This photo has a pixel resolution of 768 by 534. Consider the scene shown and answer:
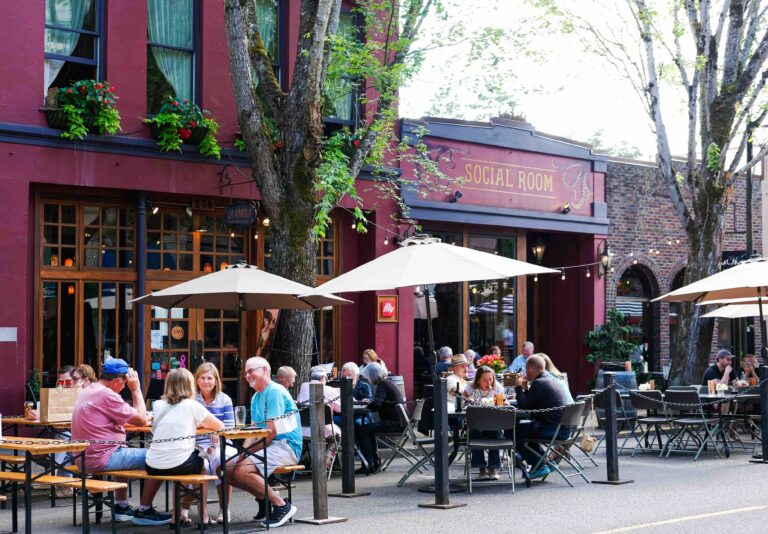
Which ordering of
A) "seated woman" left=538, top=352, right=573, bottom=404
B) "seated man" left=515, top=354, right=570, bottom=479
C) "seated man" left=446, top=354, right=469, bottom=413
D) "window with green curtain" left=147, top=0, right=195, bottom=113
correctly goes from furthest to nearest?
"window with green curtain" left=147, top=0, right=195, bottom=113
"seated man" left=446, top=354, right=469, bottom=413
"seated woman" left=538, top=352, right=573, bottom=404
"seated man" left=515, top=354, right=570, bottom=479

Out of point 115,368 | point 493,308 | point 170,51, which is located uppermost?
point 170,51

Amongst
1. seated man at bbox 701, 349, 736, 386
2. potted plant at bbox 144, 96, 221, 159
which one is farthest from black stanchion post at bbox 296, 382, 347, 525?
seated man at bbox 701, 349, 736, 386

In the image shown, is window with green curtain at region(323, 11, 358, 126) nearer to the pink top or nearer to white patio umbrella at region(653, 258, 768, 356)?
white patio umbrella at region(653, 258, 768, 356)

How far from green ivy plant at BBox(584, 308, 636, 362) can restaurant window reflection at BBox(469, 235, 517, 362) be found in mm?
1701

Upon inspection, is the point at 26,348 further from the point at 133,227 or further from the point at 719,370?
the point at 719,370

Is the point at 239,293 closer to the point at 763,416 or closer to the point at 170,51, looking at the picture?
the point at 170,51

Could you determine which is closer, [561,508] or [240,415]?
[561,508]

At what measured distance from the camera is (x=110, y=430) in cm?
1042

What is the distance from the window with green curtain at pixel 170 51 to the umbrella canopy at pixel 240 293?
457 cm

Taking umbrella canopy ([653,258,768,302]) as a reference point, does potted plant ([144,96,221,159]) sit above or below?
above

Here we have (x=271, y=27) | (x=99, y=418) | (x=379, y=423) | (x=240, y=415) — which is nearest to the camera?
(x=99, y=418)

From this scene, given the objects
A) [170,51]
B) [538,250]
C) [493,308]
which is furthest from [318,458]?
[538,250]

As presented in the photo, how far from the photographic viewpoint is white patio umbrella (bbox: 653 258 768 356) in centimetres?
1540

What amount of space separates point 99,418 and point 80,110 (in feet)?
22.1
